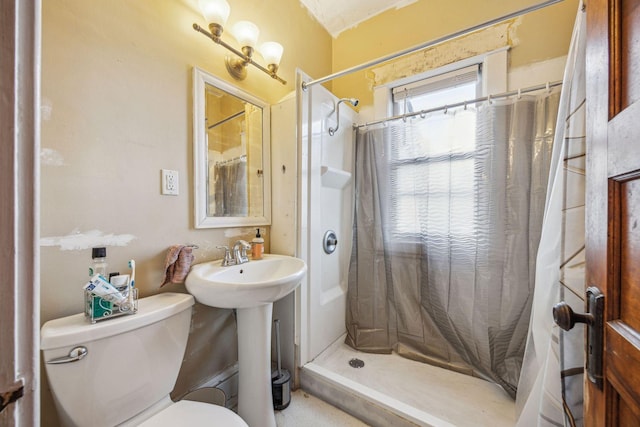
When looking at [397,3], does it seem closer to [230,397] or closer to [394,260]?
[394,260]

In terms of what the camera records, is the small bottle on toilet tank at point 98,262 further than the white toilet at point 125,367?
Yes

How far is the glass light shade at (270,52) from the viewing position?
4.70 ft

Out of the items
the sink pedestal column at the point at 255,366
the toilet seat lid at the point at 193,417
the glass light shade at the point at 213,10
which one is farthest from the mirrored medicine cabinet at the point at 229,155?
the toilet seat lid at the point at 193,417

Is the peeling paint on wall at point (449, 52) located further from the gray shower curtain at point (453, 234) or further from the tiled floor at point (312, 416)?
the tiled floor at point (312, 416)

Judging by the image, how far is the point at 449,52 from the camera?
1663 mm

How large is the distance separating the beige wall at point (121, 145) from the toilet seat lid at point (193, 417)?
23cm

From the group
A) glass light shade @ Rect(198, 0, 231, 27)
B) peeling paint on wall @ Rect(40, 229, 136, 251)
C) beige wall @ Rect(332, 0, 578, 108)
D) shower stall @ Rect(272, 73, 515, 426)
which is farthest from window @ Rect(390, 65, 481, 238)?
peeling paint on wall @ Rect(40, 229, 136, 251)

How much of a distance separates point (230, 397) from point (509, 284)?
161cm

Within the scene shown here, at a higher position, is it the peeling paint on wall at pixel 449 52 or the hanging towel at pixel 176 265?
the peeling paint on wall at pixel 449 52

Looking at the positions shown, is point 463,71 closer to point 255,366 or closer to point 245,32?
point 245,32

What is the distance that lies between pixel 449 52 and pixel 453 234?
121cm

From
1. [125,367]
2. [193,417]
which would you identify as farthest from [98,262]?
[193,417]
